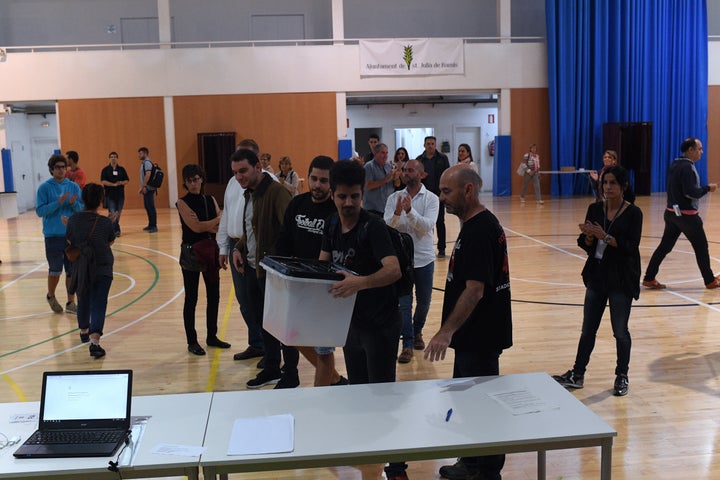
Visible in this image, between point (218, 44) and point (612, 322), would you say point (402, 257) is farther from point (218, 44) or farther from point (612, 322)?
point (218, 44)

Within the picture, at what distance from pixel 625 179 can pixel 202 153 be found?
16093mm

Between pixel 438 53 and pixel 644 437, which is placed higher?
pixel 438 53

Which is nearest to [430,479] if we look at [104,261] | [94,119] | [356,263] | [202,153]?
[356,263]

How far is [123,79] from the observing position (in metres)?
19.2

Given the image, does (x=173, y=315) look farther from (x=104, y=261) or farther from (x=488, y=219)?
(x=488, y=219)

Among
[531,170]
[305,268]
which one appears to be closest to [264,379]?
[305,268]

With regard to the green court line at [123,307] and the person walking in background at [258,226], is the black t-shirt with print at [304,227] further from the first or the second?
the green court line at [123,307]

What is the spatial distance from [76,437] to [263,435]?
70 centimetres

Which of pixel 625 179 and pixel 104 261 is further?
pixel 104 261

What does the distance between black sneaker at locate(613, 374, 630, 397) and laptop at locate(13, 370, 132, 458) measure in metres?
3.35

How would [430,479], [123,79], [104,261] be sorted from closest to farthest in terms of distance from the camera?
[430,479]
[104,261]
[123,79]

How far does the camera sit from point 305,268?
3.06 meters

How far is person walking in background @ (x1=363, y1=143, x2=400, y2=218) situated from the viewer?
7.48 m

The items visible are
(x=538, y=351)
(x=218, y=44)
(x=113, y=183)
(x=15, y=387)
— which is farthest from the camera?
(x=218, y=44)
